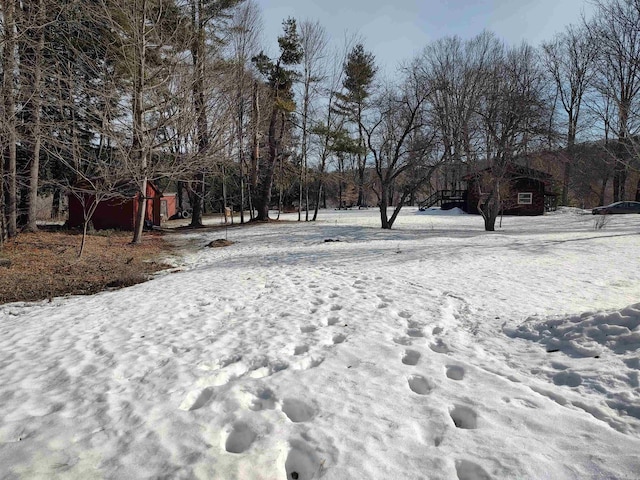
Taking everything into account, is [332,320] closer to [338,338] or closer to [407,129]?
[338,338]

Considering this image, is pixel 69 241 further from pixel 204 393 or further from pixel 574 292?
pixel 574 292

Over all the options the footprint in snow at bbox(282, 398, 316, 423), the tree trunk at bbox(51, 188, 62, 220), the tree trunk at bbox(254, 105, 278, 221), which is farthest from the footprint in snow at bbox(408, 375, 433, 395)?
the tree trunk at bbox(51, 188, 62, 220)

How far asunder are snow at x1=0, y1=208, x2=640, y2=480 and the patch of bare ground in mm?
902

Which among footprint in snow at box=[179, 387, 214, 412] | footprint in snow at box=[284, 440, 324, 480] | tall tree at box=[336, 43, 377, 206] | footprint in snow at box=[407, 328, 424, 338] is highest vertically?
tall tree at box=[336, 43, 377, 206]

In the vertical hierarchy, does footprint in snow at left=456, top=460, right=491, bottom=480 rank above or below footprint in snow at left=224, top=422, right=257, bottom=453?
above

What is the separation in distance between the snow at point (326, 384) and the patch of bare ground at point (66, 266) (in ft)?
2.96

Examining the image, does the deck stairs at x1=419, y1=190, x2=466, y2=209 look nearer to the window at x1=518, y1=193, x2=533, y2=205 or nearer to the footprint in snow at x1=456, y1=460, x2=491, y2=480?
the window at x1=518, y1=193, x2=533, y2=205

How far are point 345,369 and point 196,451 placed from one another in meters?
1.45

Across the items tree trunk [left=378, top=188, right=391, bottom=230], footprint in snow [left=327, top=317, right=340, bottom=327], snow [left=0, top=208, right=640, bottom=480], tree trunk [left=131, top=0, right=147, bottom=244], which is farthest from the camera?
tree trunk [left=378, top=188, right=391, bottom=230]

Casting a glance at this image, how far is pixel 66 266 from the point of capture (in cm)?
853

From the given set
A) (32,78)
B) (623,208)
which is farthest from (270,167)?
(623,208)

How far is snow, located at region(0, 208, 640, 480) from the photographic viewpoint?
6.56 feet

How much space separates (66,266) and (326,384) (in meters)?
8.55

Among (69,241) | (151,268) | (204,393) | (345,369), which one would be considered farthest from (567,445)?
(69,241)
